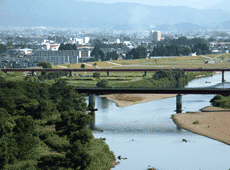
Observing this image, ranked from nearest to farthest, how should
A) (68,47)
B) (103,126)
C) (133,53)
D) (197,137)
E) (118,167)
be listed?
(118,167), (197,137), (103,126), (133,53), (68,47)

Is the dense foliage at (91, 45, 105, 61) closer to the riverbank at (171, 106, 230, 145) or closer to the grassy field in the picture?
the grassy field

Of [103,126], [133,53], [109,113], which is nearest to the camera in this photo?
[103,126]

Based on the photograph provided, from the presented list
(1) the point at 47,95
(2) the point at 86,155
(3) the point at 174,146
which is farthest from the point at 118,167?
(1) the point at 47,95

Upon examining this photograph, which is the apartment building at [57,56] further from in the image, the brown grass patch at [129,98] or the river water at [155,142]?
the river water at [155,142]

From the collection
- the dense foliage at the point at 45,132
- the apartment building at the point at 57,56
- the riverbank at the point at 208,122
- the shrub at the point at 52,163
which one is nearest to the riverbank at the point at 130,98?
the riverbank at the point at 208,122

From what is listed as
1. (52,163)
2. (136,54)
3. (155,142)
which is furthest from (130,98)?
(136,54)

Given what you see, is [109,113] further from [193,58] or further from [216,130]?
[193,58]

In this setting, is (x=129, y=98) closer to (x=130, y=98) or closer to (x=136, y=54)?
(x=130, y=98)
